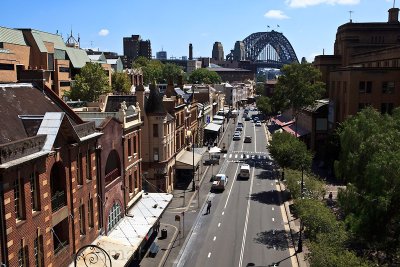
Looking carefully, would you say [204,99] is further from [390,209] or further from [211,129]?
[390,209]

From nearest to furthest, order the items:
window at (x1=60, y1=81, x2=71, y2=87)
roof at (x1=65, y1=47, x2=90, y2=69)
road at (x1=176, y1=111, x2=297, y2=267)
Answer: road at (x1=176, y1=111, x2=297, y2=267)
window at (x1=60, y1=81, x2=71, y2=87)
roof at (x1=65, y1=47, x2=90, y2=69)

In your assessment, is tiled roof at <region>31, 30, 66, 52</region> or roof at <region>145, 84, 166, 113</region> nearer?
roof at <region>145, 84, 166, 113</region>

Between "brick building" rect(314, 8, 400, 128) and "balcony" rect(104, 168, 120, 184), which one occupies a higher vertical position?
"brick building" rect(314, 8, 400, 128)

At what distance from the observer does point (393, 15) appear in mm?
109938

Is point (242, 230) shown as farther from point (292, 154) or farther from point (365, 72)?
point (365, 72)

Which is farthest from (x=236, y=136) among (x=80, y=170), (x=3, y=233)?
(x=3, y=233)

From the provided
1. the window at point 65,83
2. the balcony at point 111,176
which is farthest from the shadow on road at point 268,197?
the window at point 65,83

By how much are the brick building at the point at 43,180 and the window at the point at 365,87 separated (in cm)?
5544

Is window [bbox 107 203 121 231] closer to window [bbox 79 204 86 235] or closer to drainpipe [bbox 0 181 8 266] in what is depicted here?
window [bbox 79 204 86 235]

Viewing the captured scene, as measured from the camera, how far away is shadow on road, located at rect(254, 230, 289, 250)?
43438mm

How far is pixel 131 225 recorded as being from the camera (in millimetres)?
37625

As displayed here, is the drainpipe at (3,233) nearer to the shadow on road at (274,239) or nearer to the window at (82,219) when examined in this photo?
the window at (82,219)

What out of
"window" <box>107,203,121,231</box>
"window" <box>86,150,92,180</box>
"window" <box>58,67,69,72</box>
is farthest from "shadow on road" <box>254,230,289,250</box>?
"window" <box>58,67,69,72</box>

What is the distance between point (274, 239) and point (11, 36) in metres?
78.0
